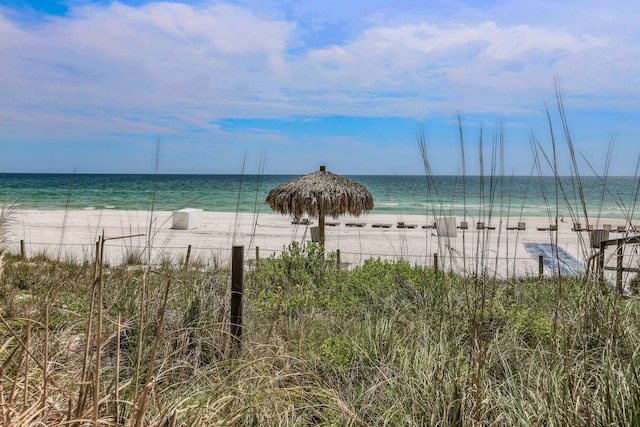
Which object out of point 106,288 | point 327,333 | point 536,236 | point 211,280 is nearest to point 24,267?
point 106,288

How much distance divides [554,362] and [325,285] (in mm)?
3411

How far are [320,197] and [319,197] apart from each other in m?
0.03

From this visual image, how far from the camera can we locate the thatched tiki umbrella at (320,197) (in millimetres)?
10531

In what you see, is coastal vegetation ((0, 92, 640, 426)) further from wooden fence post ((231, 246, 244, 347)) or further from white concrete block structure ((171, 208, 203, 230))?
white concrete block structure ((171, 208, 203, 230))

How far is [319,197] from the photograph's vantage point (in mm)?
10516

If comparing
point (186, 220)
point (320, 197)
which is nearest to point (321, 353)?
point (320, 197)

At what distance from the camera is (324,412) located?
2.77m

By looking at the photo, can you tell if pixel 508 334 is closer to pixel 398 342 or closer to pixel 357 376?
pixel 398 342

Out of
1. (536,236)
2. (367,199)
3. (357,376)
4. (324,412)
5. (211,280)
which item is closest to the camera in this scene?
(324,412)

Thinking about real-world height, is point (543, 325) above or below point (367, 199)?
below

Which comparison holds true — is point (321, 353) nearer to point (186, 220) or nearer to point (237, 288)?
point (237, 288)

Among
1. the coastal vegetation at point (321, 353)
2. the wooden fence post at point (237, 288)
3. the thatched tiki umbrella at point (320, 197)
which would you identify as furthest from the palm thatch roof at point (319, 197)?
the wooden fence post at point (237, 288)

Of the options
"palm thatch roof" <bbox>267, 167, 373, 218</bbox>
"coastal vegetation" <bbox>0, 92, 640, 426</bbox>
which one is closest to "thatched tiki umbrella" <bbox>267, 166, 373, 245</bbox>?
"palm thatch roof" <bbox>267, 167, 373, 218</bbox>

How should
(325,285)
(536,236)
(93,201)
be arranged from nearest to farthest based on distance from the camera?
(325,285) < (536,236) < (93,201)
